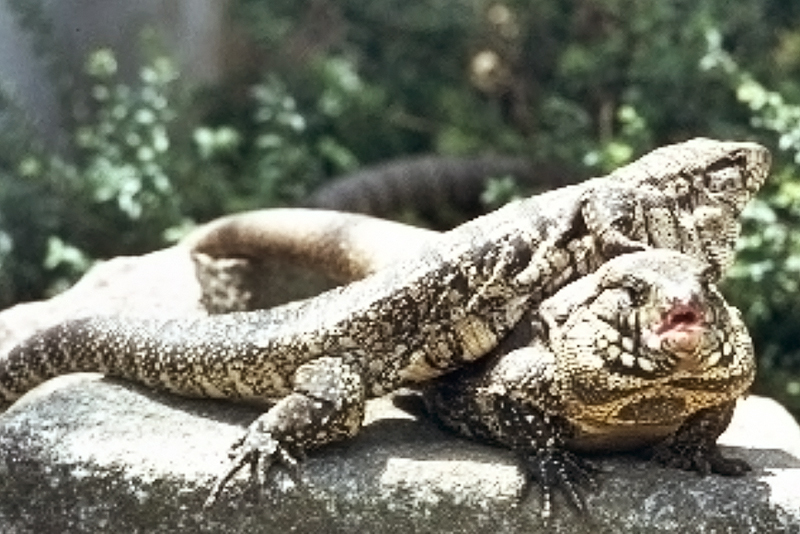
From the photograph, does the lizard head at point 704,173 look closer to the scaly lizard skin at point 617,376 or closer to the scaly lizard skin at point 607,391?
the scaly lizard skin at point 607,391

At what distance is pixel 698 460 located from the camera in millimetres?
3436

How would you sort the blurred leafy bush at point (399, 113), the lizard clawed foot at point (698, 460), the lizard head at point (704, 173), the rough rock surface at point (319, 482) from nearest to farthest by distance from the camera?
the rough rock surface at point (319, 482), the lizard clawed foot at point (698, 460), the lizard head at point (704, 173), the blurred leafy bush at point (399, 113)

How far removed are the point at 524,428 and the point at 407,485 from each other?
1.03 feet

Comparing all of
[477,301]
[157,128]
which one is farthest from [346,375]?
[157,128]

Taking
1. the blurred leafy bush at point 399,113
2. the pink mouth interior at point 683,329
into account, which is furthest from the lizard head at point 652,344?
the blurred leafy bush at point 399,113

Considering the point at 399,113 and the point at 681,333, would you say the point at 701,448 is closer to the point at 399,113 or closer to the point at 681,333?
the point at 681,333

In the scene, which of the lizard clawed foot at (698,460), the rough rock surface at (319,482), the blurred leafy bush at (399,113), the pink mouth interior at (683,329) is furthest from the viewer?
the blurred leafy bush at (399,113)

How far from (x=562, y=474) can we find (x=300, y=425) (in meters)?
0.65

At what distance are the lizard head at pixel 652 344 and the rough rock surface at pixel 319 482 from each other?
0.21 metres

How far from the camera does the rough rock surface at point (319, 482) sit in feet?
10.9

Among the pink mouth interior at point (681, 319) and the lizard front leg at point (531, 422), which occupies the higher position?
the pink mouth interior at point (681, 319)

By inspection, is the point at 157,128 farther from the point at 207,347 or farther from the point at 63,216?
the point at 207,347

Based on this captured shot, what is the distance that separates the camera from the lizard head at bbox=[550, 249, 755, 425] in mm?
3094

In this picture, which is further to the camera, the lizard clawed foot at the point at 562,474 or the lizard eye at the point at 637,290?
the lizard clawed foot at the point at 562,474
